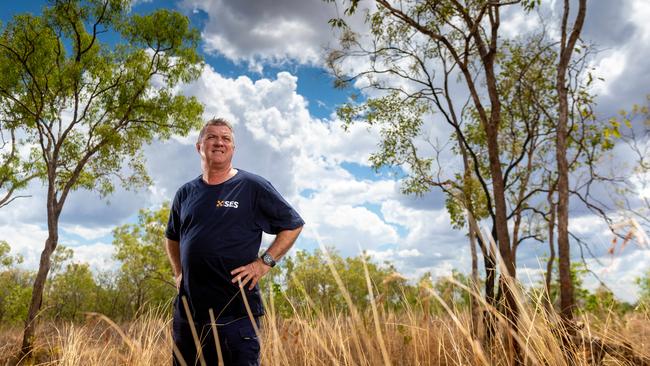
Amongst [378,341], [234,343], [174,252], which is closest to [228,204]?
[174,252]

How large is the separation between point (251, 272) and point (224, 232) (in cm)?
36

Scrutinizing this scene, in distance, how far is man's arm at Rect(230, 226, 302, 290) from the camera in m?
3.50

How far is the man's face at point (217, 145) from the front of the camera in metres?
3.89

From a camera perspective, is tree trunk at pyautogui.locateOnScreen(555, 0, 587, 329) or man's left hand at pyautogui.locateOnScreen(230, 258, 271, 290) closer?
man's left hand at pyautogui.locateOnScreen(230, 258, 271, 290)

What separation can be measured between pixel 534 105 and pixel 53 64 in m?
15.8

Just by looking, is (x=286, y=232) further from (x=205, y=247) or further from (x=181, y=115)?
(x=181, y=115)

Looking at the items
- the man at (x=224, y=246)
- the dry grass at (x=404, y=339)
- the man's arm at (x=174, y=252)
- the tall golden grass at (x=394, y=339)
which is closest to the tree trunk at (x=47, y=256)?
the tall golden grass at (x=394, y=339)

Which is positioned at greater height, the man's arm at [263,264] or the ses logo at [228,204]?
the ses logo at [228,204]

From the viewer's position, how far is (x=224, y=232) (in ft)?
12.0

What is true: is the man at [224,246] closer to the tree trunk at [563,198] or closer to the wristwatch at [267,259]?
the wristwatch at [267,259]

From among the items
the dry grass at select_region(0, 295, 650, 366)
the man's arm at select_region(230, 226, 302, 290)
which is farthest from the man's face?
the dry grass at select_region(0, 295, 650, 366)

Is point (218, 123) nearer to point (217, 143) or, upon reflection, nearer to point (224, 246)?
point (217, 143)

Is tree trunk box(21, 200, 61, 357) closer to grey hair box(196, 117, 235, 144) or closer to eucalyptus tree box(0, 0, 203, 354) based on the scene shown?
eucalyptus tree box(0, 0, 203, 354)

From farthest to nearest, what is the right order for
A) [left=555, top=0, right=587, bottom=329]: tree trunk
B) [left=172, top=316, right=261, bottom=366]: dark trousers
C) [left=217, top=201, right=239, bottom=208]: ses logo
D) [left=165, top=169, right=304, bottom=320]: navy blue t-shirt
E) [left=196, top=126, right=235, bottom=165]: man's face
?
[left=555, top=0, right=587, bottom=329]: tree trunk
[left=196, top=126, right=235, bottom=165]: man's face
[left=217, top=201, right=239, bottom=208]: ses logo
[left=165, top=169, right=304, bottom=320]: navy blue t-shirt
[left=172, top=316, right=261, bottom=366]: dark trousers
